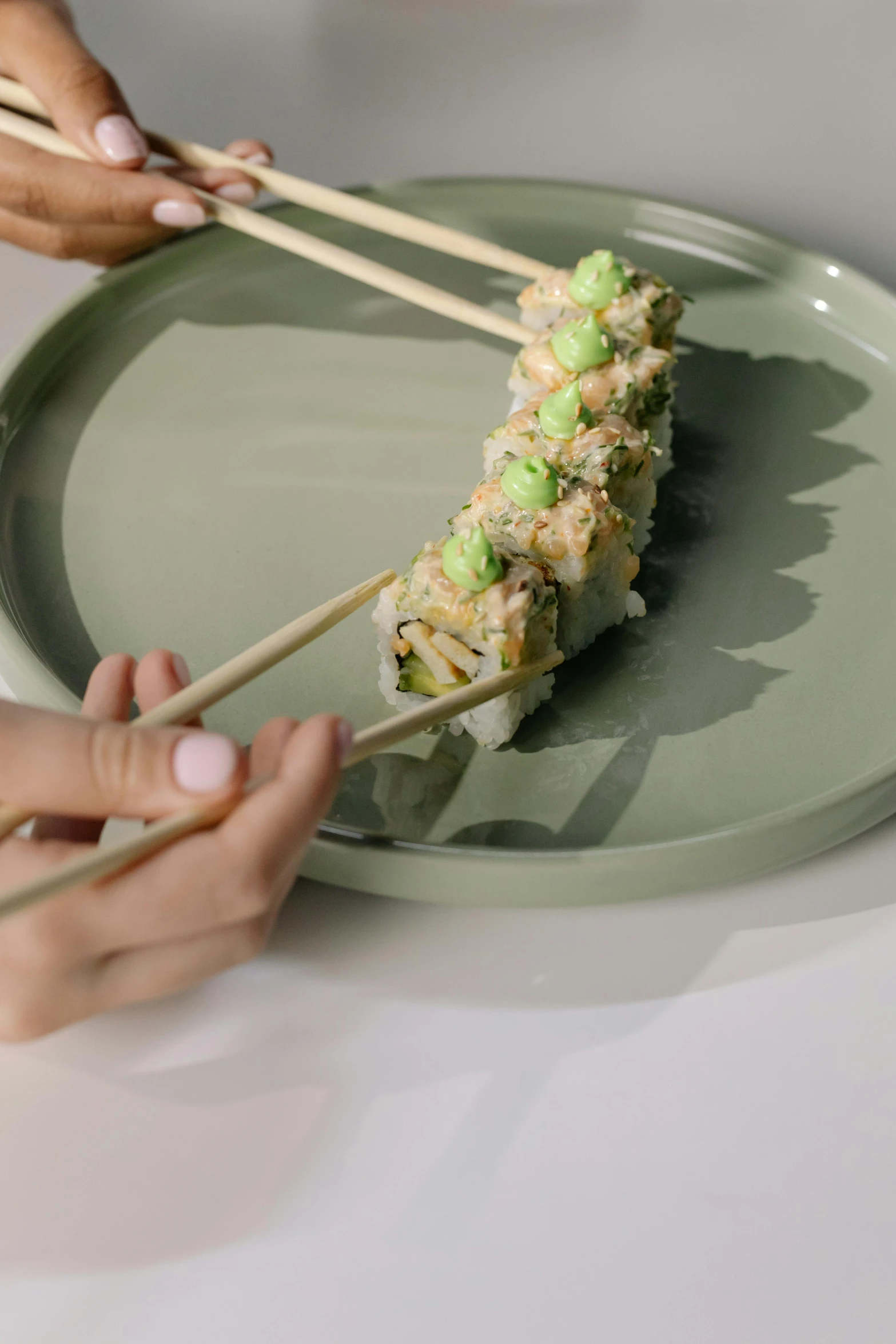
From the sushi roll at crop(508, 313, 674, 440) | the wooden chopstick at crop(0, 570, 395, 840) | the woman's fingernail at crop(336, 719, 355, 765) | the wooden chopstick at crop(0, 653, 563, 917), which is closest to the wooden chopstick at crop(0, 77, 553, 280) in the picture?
the sushi roll at crop(508, 313, 674, 440)

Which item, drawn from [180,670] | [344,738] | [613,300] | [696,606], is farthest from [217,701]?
[613,300]

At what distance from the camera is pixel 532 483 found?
196 centimetres

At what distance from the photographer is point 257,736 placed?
165 centimetres

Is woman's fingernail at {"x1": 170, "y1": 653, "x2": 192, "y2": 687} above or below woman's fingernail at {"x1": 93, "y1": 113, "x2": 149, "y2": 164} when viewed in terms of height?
below

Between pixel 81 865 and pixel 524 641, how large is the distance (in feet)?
2.60

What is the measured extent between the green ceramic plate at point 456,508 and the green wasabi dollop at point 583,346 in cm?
34

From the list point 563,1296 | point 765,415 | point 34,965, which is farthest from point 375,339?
point 563,1296

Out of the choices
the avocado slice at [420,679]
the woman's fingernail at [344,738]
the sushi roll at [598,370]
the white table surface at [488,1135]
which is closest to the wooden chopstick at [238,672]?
the avocado slice at [420,679]

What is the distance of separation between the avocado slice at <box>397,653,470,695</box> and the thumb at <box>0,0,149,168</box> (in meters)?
1.50

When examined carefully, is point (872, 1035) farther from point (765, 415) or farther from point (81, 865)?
point (765, 415)

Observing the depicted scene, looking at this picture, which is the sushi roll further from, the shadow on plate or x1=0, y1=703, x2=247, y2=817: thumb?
x1=0, y1=703, x2=247, y2=817: thumb

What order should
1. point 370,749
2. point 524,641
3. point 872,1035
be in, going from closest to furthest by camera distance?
point 370,749 < point 872,1035 < point 524,641

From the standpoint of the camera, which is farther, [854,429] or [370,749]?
[854,429]

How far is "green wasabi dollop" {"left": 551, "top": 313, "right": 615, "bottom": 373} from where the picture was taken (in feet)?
7.38
